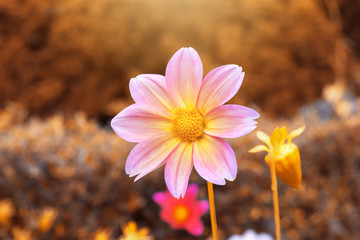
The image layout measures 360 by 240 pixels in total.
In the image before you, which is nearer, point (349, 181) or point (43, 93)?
point (349, 181)

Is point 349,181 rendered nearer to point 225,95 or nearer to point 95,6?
point 95,6

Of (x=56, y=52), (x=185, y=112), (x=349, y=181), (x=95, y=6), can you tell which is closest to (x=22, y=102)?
(x=56, y=52)

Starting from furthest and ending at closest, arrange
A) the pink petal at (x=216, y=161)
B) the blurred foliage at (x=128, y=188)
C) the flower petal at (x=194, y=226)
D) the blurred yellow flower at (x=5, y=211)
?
the blurred foliage at (x=128, y=188) < the blurred yellow flower at (x=5, y=211) < the flower petal at (x=194, y=226) < the pink petal at (x=216, y=161)

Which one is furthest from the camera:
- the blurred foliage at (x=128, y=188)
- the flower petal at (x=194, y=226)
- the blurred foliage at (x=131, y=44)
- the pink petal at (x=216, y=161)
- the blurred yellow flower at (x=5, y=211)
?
the blurred foliage at (x=131, y=44)

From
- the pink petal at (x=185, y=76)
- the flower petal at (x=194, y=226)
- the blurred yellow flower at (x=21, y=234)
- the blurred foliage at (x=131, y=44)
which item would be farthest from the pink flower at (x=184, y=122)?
the blurred foliage at (x=131, y=44)

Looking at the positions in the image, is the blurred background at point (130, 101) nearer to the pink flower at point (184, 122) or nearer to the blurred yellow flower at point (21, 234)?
the blurred yellow flower at point (21, 234)

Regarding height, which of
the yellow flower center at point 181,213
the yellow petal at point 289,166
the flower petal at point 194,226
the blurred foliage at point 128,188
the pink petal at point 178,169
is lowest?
the pink petal at point 178,169

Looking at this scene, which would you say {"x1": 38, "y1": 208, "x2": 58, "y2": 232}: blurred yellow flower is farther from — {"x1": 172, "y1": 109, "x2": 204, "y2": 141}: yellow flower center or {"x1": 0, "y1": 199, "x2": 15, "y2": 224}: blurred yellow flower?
{"x1": 172, "y1": 109, "x2": 204, "y2": 141}: yellow flower center
